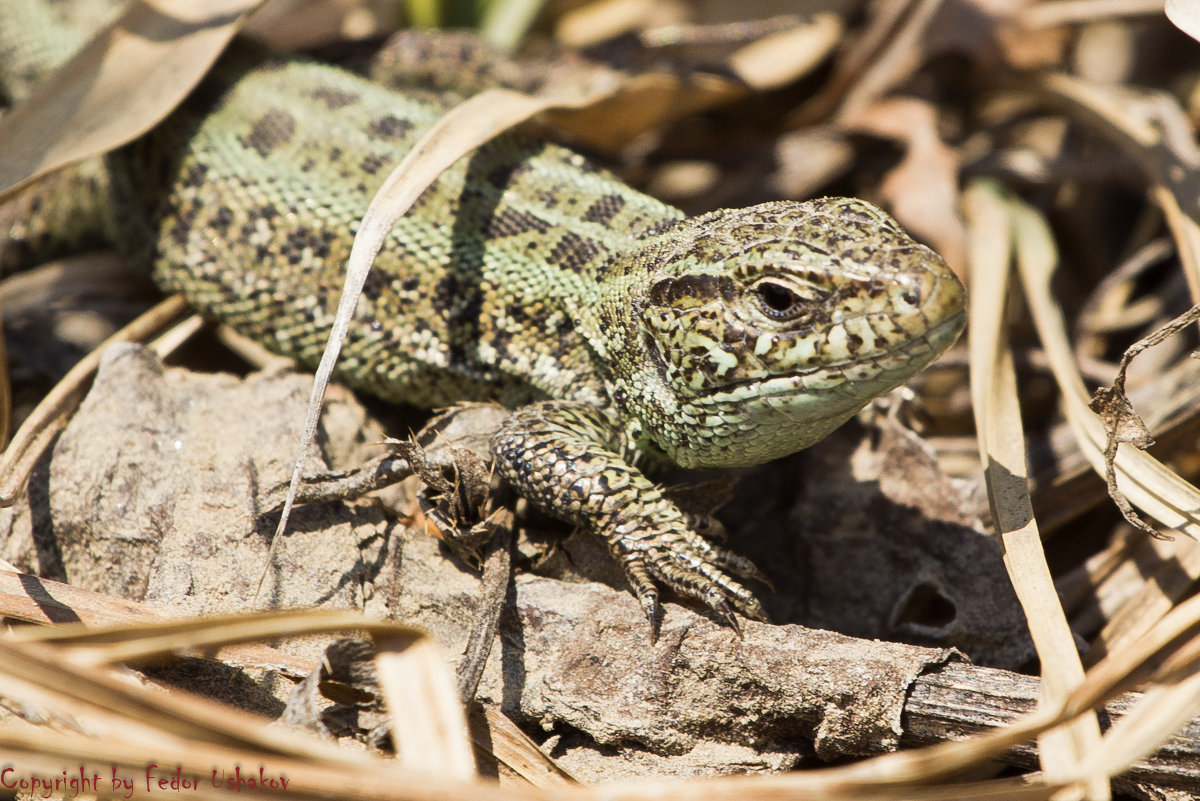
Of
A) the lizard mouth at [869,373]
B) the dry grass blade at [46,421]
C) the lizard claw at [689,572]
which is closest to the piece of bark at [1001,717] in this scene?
the lizard claw at [689,572]

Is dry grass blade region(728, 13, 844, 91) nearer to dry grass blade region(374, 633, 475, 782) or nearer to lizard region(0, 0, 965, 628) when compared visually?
lizard region(0, 0, 965, 628)

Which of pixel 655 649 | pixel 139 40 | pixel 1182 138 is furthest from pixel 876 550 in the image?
pixel 139 40

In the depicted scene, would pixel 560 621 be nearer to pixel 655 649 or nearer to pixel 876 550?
pixel 655 649

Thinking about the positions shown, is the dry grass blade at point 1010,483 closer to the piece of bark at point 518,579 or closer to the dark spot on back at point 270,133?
the piece of bark at point 518,579

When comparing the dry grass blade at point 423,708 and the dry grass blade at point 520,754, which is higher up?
the dry grass blade at point 423,708

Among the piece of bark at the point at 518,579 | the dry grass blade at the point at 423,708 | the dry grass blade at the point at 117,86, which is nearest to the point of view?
the dry grass blade at the point at 423,708

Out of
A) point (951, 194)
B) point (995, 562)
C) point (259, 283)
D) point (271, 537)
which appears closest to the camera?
point (271, 537)

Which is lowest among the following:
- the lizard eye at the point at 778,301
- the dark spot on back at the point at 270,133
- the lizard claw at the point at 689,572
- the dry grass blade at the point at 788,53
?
the lizard claw at the point at 689,572

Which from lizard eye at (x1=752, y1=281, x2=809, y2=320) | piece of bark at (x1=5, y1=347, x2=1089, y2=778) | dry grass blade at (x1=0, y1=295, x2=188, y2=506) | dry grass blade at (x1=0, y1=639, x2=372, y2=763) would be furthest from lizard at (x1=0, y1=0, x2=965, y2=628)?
dry grass blade at (x1=0, y1=639, x2=372, y2=763)
